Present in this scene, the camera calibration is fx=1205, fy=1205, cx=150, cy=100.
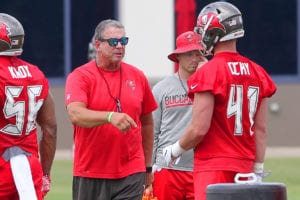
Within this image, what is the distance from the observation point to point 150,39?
2414 centimetres

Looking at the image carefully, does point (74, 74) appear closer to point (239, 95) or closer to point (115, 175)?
point (115, 175)

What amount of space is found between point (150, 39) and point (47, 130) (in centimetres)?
1515

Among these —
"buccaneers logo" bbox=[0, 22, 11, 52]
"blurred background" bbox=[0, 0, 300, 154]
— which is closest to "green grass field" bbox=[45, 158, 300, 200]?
"blurred background" bbox=[0, 0, 300, 154]

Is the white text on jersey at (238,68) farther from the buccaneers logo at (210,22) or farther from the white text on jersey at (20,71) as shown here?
the white text on jersey at (20,71)

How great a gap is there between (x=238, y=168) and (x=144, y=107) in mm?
1425

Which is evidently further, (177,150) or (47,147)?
(47,147)

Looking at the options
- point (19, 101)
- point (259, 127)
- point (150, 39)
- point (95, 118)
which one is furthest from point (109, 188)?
point (150, 39)

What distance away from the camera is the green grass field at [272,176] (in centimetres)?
1592

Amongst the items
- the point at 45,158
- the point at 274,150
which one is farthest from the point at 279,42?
the point at 45,158

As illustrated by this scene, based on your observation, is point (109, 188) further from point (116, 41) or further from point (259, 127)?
point (259, 127)

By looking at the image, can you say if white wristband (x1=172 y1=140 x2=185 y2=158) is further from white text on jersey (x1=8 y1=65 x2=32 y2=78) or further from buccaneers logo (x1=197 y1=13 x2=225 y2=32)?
white text on jersey (x1=8 y1=65 x2=32 y2=78)

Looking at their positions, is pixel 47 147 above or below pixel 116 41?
below

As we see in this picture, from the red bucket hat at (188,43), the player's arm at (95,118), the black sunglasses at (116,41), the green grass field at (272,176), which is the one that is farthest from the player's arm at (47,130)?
the green grass field at (272,176)

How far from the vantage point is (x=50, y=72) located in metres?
24.5
